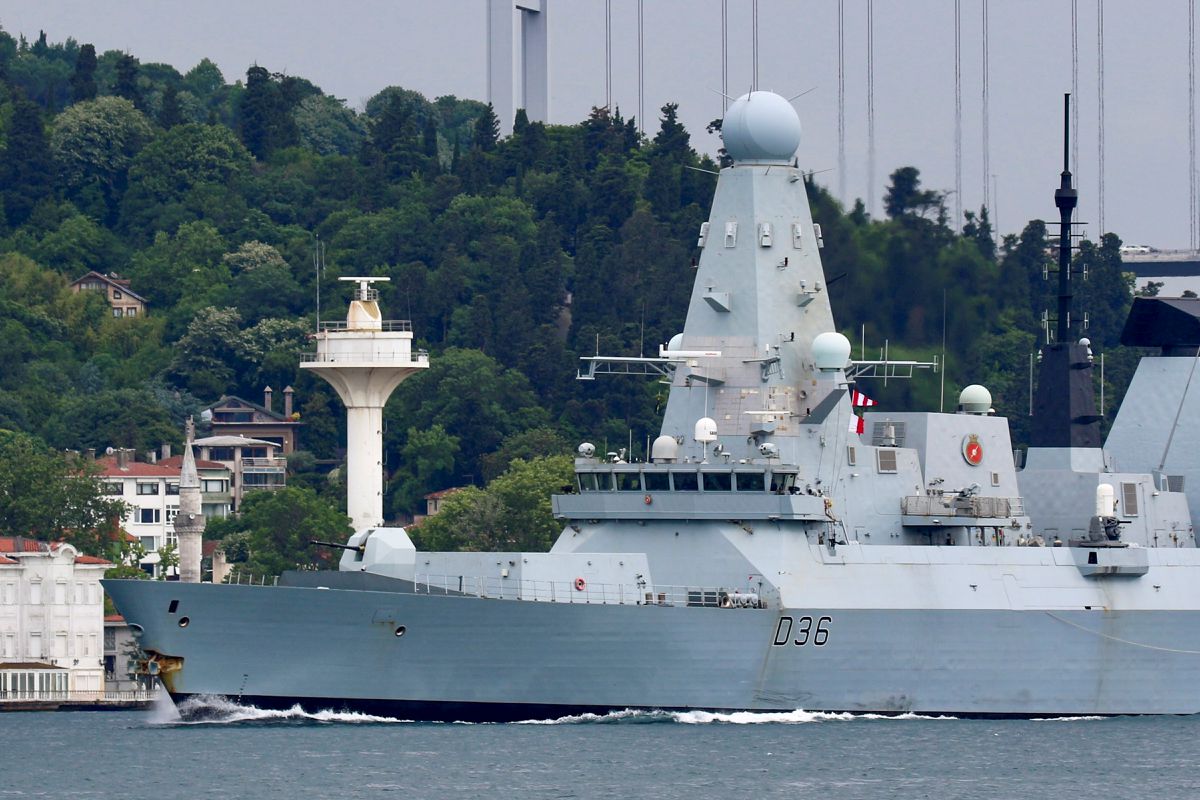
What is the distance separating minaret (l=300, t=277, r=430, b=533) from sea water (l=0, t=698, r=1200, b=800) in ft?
58.7

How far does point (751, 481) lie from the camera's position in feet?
145

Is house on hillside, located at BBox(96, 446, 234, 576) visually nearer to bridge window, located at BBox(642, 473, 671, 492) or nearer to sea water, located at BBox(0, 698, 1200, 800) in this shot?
sea water, located at BBox(0, 698, 1200, 800)

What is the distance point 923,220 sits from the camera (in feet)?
173

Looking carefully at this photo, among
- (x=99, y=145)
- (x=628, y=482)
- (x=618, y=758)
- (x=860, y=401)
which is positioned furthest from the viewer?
(x=99, y=145)

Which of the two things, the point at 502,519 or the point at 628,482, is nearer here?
the point at 628,482

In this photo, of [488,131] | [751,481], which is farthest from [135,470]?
[751,481]

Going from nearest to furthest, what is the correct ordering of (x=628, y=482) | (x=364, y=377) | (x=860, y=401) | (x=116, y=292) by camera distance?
(x=628, y=482) → (x=860, y=401) → (x=364, y=377) → (x=116, y=292)

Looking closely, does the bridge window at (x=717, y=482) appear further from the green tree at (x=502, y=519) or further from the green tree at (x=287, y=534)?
the green tree at (x=287, y=534)

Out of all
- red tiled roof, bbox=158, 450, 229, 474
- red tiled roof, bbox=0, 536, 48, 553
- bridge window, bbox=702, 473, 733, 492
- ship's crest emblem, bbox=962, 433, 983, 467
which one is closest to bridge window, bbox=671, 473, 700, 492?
bridge window, bbox=702, 473, 733, 492

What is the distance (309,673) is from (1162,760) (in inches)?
501

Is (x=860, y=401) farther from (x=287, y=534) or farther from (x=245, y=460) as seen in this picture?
(x=245, y=460)

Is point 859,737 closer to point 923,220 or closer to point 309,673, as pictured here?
point 309,673

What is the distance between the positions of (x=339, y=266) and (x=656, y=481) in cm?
5943

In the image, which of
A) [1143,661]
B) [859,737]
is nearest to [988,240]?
[1143,661]
